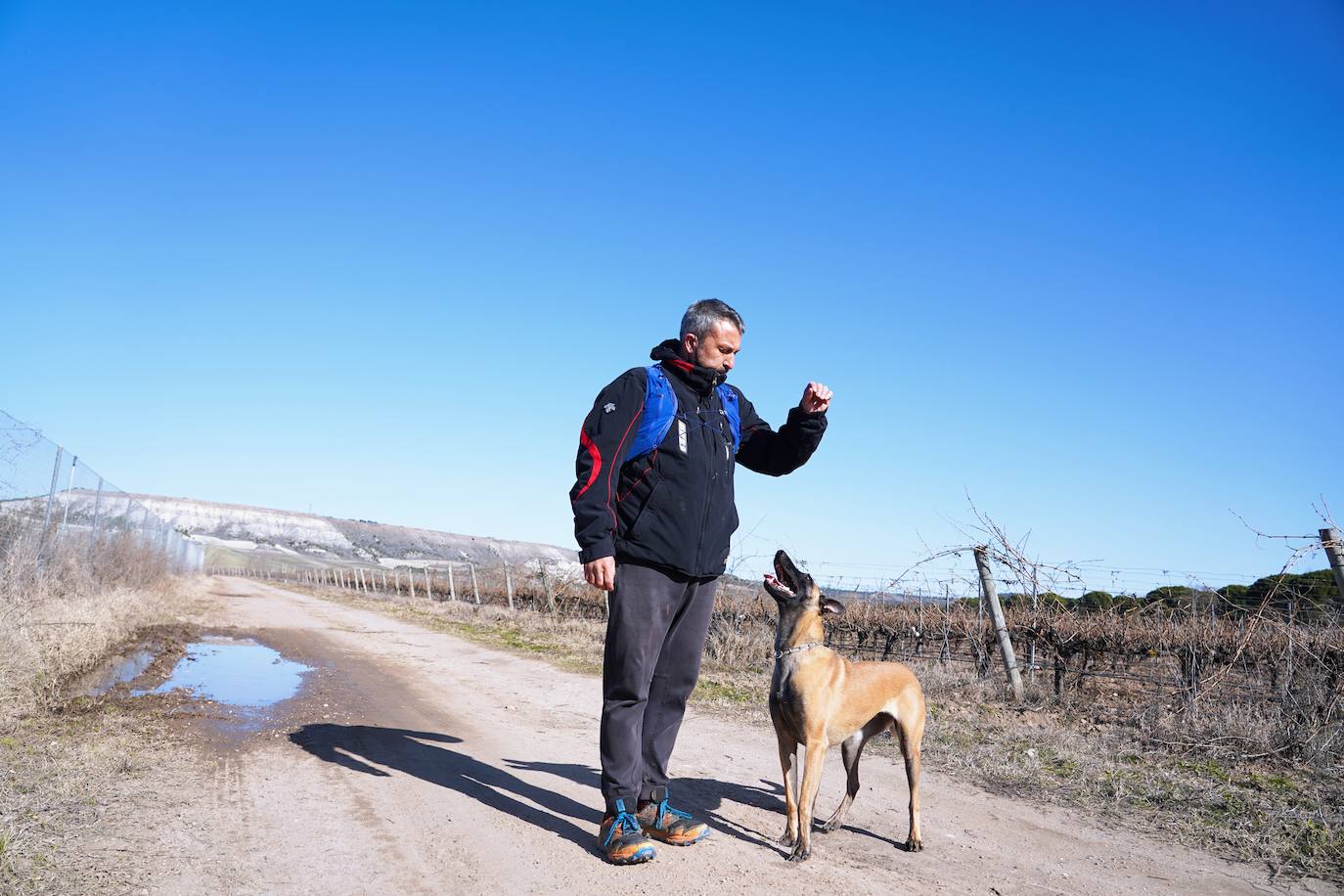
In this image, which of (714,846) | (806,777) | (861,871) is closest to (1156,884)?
(861,871)

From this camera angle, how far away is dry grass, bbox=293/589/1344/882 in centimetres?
388

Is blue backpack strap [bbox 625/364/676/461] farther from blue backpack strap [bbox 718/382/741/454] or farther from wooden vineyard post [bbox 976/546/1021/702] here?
wooden vineyard post [bbox 976/546/1021/702]

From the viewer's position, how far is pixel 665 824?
3510mm

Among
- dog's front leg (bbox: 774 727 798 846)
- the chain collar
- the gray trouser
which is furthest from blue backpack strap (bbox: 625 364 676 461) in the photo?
dog's front leg (bbox: 774 727 798 846)

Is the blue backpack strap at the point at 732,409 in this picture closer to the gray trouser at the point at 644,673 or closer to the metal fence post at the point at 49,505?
the gray trouser at the point at 644,673

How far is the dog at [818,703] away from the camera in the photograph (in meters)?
3.54

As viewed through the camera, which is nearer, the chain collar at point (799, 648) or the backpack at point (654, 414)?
the backpack at point (654, 414)

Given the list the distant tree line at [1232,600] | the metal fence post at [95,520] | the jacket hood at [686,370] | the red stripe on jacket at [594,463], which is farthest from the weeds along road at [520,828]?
the metal fence post at [95,520]

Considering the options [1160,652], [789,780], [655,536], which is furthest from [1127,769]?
[1160,652]

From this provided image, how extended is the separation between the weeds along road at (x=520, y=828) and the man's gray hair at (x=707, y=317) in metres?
2.32

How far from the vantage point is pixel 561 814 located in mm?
3863

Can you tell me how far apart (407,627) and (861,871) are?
1607 centimetres

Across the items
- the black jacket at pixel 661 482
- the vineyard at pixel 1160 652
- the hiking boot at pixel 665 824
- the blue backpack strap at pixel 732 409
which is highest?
the blue backpack strap at pixel 732 409

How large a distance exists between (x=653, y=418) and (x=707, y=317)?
0.59m
